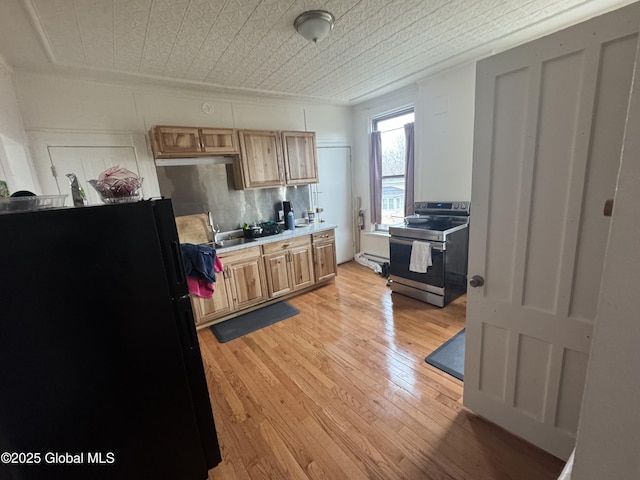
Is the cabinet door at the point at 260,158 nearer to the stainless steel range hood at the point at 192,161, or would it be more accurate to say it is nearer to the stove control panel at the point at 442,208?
the stainless steel range hood at the point at 192,161

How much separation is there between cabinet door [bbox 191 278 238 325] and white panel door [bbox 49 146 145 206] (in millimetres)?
1383

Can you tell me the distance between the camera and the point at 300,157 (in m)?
3.86

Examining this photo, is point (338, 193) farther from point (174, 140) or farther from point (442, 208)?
point (174, 140)

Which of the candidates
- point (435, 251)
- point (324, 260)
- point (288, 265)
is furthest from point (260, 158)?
point (435, 251)

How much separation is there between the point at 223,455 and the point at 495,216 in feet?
6.84

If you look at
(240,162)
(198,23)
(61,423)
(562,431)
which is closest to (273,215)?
(240,162)

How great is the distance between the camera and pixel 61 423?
3.34 feet

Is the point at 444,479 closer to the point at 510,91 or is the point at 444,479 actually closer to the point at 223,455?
the point at 223,455

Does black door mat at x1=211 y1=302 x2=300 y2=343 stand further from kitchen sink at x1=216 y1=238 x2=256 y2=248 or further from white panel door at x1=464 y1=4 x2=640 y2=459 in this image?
white panel door at x1=464 y1=4 x2=640 y2=459

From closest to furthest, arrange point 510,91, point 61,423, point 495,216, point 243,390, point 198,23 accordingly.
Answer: point 61,423 → point 510,91 → point 495,216 → point 198,23 → point 243,390

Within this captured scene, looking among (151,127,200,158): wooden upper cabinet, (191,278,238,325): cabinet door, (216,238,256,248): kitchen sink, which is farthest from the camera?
(216,238,256,248): kitchen sink

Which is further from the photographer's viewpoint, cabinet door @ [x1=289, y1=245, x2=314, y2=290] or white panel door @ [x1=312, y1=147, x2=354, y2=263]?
white panel door @ [x1=312, y1=147, x2=354, y2=263]

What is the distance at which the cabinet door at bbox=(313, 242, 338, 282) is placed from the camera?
3.88 meters

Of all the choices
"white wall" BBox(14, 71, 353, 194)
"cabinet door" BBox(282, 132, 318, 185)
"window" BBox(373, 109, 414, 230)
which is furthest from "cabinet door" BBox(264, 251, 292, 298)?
"window" BBox(373, 109, 414, 230)
